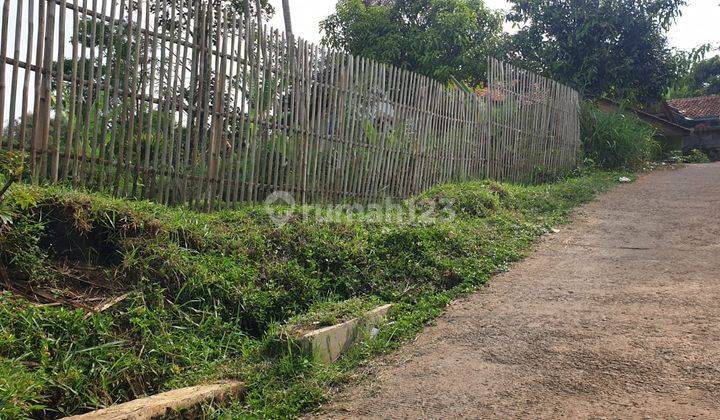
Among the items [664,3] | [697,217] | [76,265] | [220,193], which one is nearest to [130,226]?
[76,265]

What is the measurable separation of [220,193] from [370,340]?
246 cm

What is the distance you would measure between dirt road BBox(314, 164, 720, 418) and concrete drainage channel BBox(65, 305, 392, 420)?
0.97ft

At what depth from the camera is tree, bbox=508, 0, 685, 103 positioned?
1591 cm

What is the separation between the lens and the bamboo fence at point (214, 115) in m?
4.83

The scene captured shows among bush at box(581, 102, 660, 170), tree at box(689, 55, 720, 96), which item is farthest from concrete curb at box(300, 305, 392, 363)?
tree at box(689, 55, 720, 96)

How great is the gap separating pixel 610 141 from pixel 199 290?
35.6ft

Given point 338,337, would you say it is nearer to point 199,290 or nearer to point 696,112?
point 199,290

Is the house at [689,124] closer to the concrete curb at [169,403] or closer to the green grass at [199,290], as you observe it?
the green grass at [199,290]

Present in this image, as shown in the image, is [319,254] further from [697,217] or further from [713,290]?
[697,217]

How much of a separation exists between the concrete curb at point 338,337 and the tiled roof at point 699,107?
26.4 meters

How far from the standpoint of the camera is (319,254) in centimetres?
503

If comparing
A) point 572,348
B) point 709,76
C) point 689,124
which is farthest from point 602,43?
point 709,76

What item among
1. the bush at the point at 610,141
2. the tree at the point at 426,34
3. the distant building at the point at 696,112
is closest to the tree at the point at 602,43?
the tree at the point at 426,34

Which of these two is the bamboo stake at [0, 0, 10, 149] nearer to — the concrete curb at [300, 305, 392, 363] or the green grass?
the green grass
